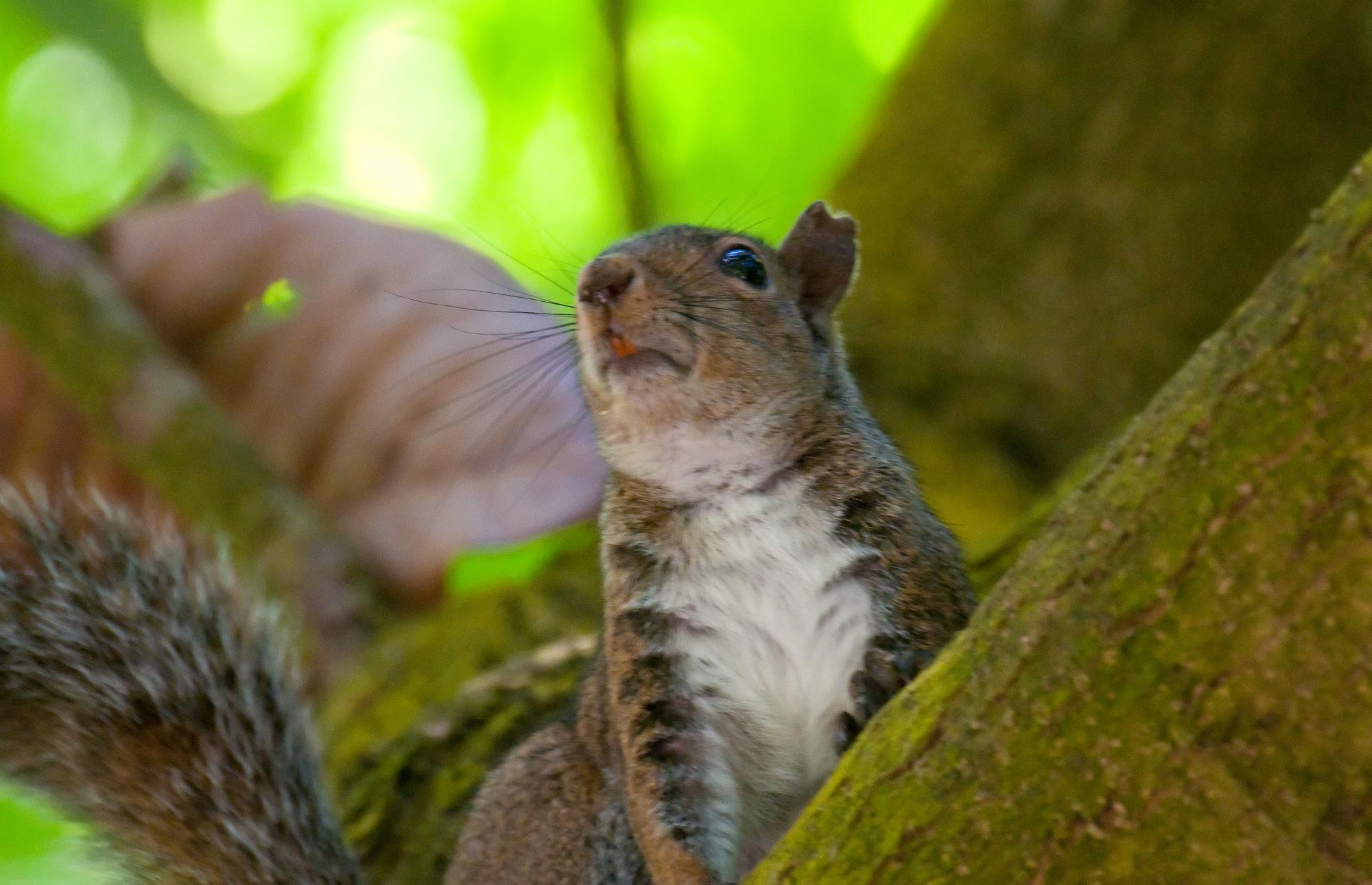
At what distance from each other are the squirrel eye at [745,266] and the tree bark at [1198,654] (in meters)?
0.78

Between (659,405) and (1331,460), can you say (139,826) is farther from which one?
(1331,460)

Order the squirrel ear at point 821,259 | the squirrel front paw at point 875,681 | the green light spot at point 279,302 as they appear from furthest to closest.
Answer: the green light spot at point 279,302
the squirrel ear at point 821,259
the squirrel front paw at point 875,681


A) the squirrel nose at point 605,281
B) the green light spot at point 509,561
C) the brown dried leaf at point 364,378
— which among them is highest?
the brown dried leaf at point 364,378

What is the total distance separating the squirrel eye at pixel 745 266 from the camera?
193cm

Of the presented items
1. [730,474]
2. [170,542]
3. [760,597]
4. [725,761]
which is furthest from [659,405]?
[170,542]

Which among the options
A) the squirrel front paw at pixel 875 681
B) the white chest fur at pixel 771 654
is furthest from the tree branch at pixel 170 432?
the squirrel front paw at pixel 875 681

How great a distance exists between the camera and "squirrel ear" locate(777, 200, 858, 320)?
203 cm

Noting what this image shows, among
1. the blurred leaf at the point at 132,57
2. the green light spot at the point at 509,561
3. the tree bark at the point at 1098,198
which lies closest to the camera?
the green light spot at the point at 509,561

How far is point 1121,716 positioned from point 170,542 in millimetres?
1730

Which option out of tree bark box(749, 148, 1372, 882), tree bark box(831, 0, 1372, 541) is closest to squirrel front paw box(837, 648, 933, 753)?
tree bark box(749, 148, 1372, 882)

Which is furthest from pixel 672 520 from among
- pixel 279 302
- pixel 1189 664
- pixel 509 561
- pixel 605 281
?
pixel 279 302

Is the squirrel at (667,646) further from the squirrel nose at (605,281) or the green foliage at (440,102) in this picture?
the green foliage at (440,102)

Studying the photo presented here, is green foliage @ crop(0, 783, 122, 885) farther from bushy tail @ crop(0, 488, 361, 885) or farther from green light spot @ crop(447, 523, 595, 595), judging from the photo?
green light spot @ crop(447, 523, 595, 595)

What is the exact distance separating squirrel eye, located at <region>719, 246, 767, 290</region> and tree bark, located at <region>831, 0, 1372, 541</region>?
5.16 feet
